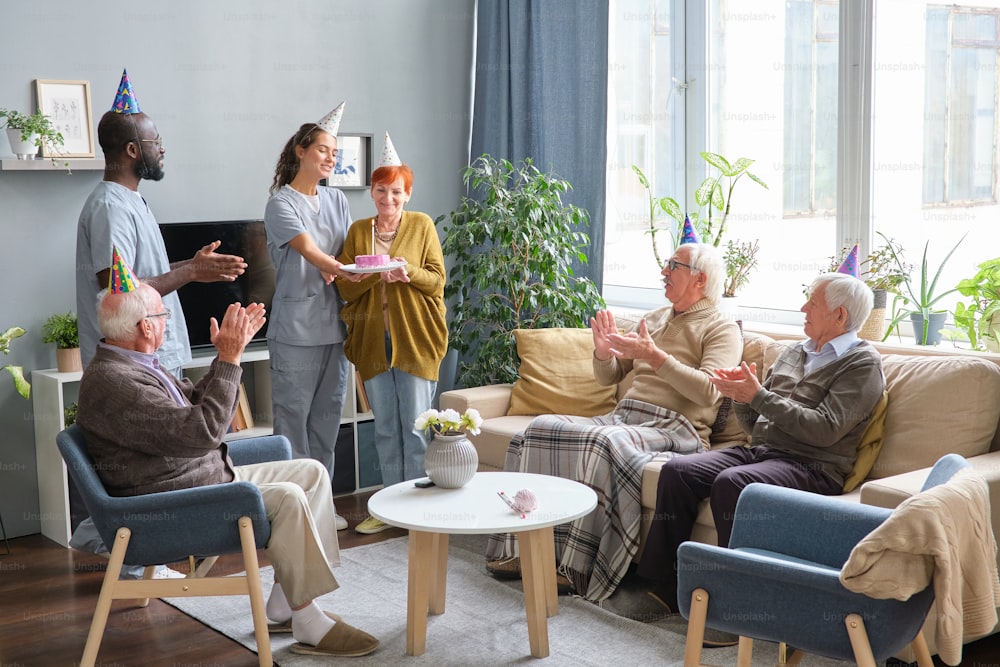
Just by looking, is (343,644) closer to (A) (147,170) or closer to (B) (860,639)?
(B) (860,639)

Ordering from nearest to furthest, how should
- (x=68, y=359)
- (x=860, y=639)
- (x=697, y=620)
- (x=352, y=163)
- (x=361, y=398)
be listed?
(x=860, y=639) → (x=697, y=620) → (x=68, y=359) → (x=361, y=398) → (x=352, y=163)

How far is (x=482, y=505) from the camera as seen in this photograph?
2951 millimetres

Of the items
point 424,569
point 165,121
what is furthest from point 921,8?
point 165,121

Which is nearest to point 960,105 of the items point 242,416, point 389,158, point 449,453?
point 389,158

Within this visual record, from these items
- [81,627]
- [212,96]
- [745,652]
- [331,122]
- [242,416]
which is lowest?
[81,627]

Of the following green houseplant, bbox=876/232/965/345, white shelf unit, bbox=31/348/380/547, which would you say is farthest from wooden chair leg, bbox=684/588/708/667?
white shelf unit, bbox=31/348/380/547

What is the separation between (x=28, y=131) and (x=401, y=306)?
1583 millimetres

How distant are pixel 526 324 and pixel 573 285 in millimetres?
304

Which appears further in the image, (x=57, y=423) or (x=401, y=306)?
(x=401, y=306)

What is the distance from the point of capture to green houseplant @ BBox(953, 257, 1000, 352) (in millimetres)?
3436

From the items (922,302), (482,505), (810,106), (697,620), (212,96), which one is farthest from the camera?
(212,96)

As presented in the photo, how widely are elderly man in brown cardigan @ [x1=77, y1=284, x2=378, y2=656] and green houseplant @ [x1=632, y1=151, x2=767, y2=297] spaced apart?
211 centimetres

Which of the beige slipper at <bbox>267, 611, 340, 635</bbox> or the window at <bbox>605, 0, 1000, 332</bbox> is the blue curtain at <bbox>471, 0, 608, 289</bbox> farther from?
the beige slipper at <bbox>267, 611, 340, 635</bbox>

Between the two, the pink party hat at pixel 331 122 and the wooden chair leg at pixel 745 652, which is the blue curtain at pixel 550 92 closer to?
the pink party hat at pixel 331 122
